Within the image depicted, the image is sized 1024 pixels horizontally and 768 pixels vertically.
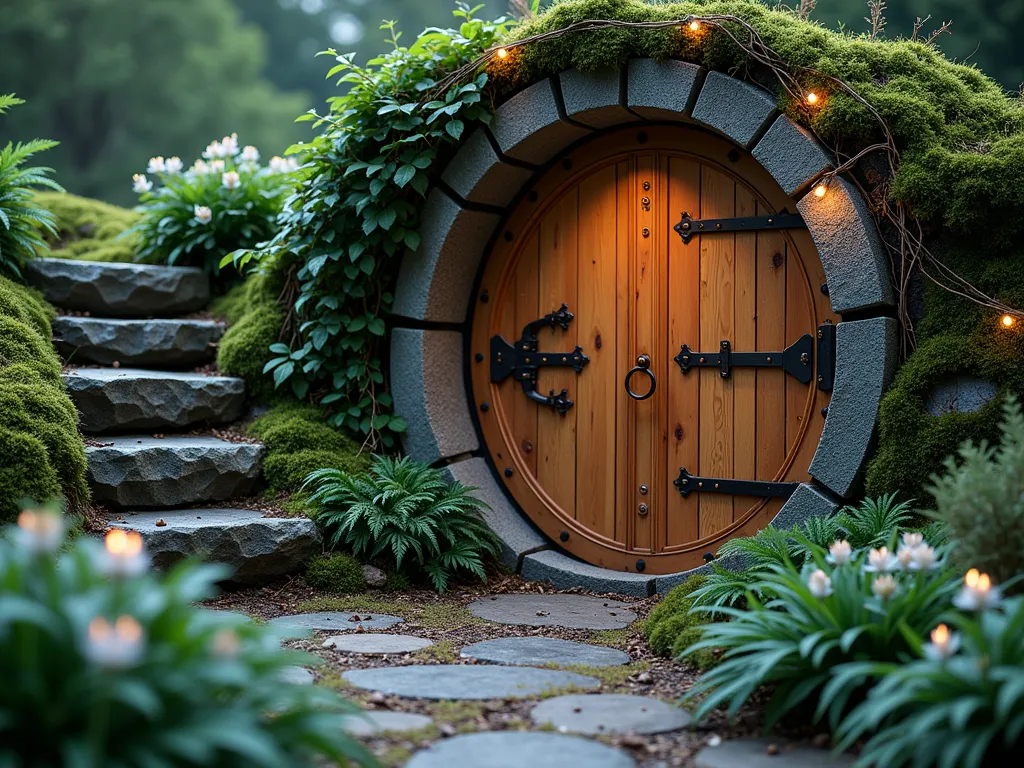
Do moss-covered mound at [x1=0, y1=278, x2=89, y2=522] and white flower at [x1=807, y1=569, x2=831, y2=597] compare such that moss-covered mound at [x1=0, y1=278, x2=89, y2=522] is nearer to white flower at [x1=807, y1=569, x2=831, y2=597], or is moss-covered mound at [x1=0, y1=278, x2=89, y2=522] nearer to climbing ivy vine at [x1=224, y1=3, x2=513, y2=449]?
climbing ivy vine at [x1=224, y1=3, x2=513, y2=449]

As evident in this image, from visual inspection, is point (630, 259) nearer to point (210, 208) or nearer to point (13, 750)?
point (210, 208)

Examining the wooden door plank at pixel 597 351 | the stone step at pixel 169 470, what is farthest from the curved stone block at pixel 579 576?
the stone step at pixel 169 470

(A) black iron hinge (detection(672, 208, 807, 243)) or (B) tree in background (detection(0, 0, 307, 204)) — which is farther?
(B) tree in background (detection(0, 0, 307, 204))

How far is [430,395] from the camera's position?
5020 millimetres

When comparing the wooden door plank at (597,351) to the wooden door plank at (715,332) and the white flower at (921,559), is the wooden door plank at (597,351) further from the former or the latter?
the white flower at (921,559)

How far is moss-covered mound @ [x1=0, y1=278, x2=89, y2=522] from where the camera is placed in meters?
3.57

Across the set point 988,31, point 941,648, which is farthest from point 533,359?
point 988,31

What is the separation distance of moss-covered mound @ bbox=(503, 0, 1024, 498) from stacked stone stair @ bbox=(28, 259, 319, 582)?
102 inches

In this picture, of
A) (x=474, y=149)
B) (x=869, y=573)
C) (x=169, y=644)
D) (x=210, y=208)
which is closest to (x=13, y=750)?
(x=169, y=644)

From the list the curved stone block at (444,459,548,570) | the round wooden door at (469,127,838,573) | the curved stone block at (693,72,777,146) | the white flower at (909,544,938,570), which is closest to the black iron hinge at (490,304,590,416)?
the round wooden door at (469,127,838,573)

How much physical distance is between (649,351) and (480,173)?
1232 millimetres

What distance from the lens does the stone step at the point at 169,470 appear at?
4.30 meters

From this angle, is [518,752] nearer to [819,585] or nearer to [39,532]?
[819,585]

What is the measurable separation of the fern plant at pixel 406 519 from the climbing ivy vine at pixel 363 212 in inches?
16.8
